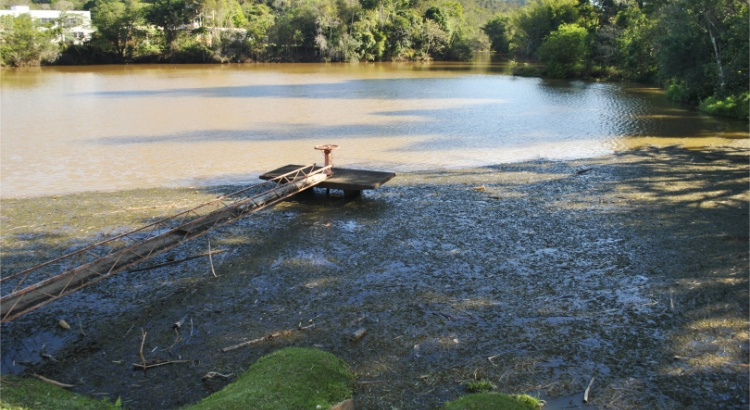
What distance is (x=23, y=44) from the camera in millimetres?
61344

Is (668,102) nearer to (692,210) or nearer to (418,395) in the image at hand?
(692,210)

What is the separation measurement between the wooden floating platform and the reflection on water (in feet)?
10.8

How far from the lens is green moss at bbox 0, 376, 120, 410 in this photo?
4.78 m

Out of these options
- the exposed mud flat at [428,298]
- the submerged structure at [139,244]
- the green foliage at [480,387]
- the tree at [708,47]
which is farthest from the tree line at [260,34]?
the green foliage at [480,387]

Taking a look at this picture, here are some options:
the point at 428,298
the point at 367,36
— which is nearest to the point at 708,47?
the point at 428,298

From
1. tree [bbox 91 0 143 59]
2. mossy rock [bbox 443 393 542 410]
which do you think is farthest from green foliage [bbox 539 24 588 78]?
mossy rock [bbox 443 393 542 410]

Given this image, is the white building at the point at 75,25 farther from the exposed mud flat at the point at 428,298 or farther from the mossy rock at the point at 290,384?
the mossy rock at the point at 290,384

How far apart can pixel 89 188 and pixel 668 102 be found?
29.6 metres

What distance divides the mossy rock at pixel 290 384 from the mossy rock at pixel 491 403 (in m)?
1.02

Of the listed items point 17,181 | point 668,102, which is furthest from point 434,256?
point 668,102

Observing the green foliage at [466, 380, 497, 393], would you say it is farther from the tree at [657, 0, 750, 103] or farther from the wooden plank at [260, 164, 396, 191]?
the tree at [657, 0, 750, 103]

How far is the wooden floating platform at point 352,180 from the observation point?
12227mm

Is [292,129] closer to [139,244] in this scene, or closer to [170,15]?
→ [139,244]

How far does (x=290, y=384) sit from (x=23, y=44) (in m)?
69.0
